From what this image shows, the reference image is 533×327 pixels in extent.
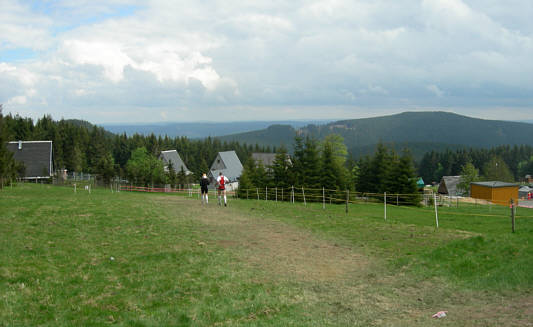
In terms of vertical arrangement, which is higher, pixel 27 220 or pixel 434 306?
pixel 27 220

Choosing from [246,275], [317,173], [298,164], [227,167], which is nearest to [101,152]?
[227,167]

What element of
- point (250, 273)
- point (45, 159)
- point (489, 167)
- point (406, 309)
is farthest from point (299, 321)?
point (489, 167)

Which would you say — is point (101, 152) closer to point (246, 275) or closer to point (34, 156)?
point (34, 156)

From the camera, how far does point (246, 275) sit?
10242mm

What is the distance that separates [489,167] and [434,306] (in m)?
129

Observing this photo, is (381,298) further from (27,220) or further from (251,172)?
(251,172)

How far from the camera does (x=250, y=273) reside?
1044 cm

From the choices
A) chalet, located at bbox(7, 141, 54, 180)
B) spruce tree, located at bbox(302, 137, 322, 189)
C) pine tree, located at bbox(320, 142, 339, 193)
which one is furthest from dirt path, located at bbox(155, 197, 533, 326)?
chalet, located at bbox(7, 141, 54, 180)

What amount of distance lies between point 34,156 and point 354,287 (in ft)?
228

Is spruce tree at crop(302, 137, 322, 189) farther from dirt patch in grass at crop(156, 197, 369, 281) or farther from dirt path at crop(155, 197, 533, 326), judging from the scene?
dirt path at crop(155, 197, 533, 326)

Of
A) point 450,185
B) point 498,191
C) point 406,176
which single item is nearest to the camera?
point 406,176

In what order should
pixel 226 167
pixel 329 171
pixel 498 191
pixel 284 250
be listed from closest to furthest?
pixel 284 250
pixel 329 171
pixel 498 191
pixel 226 167

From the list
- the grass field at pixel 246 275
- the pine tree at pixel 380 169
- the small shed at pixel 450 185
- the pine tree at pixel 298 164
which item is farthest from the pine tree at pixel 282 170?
the small shed at pixel 450 185

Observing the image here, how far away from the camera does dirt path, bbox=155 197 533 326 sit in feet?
24.8
